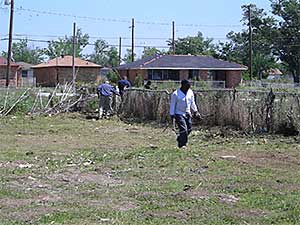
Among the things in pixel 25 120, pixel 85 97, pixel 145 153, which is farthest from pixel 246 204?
pixel 85 97

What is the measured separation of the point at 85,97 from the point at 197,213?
70.4 ft

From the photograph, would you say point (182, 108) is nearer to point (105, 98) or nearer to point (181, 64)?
point (105, 98)

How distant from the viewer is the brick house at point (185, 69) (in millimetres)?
59688

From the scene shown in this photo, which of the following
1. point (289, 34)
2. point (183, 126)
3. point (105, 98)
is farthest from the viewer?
point (289, 34)

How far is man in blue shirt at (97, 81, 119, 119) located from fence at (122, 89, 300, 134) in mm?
3718

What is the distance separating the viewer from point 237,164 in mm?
12164

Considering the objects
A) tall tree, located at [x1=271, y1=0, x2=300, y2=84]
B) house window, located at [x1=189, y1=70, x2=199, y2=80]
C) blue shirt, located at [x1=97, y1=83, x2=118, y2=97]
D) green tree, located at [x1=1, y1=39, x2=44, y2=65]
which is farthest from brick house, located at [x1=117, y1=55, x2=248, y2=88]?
green tree, located at [x1=1, y1=39, x2=44, y2=65]

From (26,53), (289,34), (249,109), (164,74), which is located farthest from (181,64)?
(26,53)

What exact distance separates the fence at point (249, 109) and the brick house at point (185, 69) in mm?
36249

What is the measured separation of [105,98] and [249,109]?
8.96 m

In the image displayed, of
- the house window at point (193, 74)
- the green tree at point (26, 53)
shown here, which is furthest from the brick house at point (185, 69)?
the green tree at point (26, 53)

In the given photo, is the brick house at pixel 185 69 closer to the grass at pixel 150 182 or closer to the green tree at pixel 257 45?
the green tree at pixel 257 45

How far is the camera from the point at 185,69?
196 feet

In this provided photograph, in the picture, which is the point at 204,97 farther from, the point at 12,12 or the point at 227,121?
the point at 12,12
